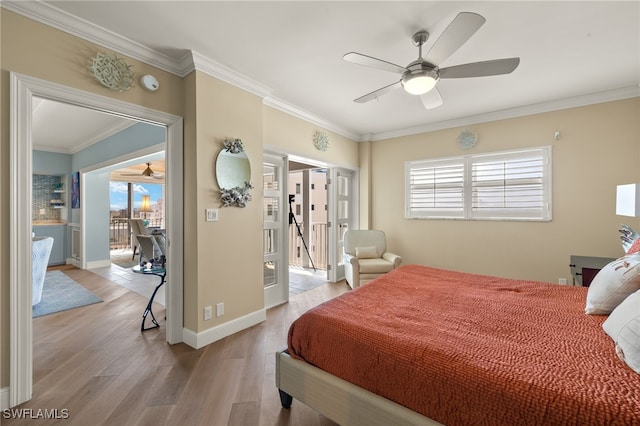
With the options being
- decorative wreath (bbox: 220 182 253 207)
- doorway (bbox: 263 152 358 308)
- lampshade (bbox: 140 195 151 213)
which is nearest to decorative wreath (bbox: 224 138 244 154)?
decorative wreath (bbox: 220 182 253 207)

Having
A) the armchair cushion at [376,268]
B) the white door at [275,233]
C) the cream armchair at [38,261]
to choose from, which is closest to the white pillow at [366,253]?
the armchair cushion at [376,268]

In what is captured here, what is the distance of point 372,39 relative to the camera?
7.07 ft

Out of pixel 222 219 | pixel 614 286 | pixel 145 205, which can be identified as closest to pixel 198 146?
pixel 222 219

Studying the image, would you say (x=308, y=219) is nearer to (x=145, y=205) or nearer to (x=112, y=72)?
(x=112, y=72)

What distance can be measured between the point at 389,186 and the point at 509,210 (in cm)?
172

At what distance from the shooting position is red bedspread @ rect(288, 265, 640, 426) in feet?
3.13

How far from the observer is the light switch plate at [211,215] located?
8.24 feet

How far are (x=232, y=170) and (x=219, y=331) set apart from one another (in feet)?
5.02

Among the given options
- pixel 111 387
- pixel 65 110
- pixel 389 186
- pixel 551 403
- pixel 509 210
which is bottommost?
pixel 111 387

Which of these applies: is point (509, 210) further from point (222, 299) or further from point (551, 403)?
point (222, 299)

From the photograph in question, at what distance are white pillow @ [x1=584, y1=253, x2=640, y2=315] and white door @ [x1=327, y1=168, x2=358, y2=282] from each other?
11.0 ft

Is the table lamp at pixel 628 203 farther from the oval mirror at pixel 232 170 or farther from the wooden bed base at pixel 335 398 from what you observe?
the oval mirror at pixel 232 170

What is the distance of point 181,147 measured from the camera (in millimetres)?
2531

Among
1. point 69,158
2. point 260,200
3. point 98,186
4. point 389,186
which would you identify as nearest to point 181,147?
point 260,200
